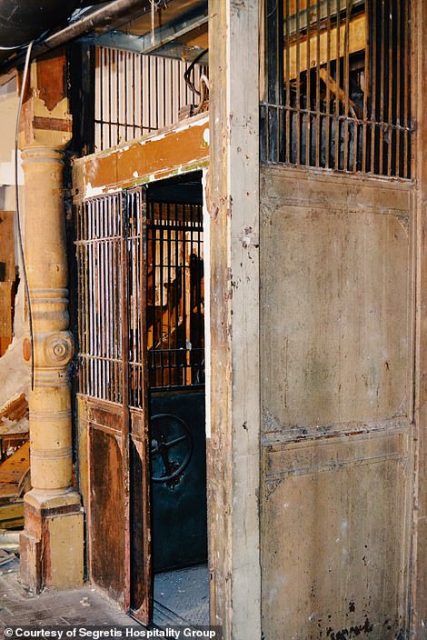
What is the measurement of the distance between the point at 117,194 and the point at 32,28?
1234mm

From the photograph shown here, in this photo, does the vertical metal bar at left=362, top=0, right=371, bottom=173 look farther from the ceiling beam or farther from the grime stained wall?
the ceiling beam

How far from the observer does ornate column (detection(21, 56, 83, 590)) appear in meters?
5.86

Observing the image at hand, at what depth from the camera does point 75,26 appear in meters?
5.00

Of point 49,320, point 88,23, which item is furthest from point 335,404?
point 88,23

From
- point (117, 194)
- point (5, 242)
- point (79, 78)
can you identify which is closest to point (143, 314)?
point (117, 194)

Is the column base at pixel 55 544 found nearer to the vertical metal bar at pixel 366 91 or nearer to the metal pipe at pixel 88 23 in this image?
the metal pipe at pixel 88 23

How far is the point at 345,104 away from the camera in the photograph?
14.3 ft

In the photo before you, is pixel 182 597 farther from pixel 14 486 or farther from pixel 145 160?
pixel 145 160

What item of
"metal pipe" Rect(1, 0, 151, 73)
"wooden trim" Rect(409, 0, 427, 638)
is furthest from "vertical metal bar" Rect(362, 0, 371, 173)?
"metal pipe" Rect(1, 0, 151, 73)

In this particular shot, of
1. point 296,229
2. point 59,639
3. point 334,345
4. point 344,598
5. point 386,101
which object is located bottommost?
point 59,639

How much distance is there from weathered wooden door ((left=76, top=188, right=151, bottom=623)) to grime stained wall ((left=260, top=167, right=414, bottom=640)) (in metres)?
1.30

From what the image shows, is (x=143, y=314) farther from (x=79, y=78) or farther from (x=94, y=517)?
(x=79, y=78)

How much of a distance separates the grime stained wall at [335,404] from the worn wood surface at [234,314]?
0.14m

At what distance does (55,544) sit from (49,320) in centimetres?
175
